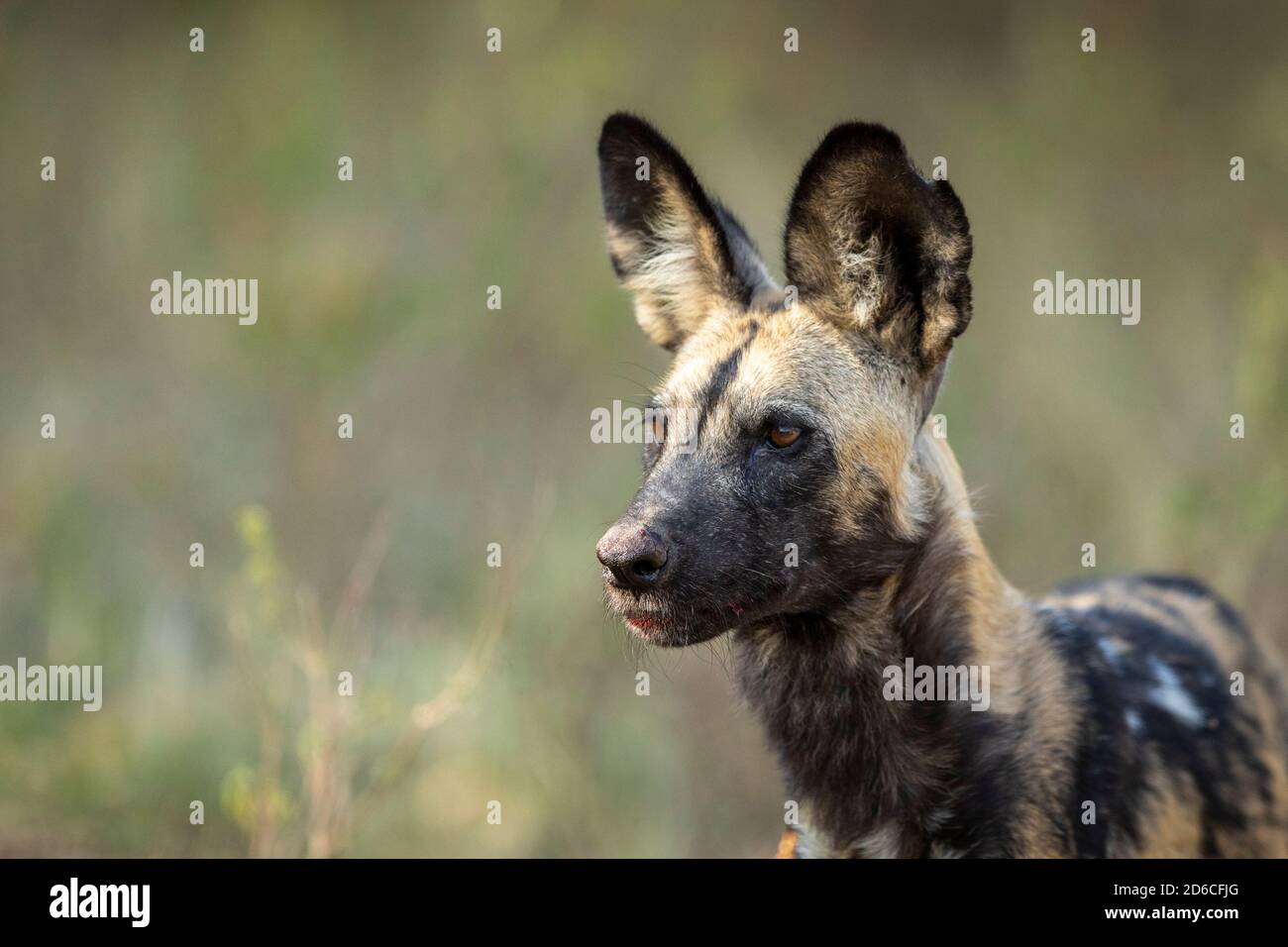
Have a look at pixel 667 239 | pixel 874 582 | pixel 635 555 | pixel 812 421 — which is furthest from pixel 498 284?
pixel 635 555

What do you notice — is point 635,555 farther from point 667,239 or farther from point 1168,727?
point 1168,727

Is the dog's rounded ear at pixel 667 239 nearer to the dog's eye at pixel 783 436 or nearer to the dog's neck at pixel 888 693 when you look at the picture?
the dog's eye at pixel 783 436

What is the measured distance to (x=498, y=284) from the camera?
28.2 ft

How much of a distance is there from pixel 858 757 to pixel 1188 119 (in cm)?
654

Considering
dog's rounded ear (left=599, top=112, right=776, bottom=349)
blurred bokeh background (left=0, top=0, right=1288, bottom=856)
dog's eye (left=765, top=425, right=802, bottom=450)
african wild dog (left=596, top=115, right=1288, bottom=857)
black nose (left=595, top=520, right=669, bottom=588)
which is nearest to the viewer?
black nose (left=595, top=520, right=669, bottom=588)

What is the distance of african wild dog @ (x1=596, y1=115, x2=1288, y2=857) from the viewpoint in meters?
3.41

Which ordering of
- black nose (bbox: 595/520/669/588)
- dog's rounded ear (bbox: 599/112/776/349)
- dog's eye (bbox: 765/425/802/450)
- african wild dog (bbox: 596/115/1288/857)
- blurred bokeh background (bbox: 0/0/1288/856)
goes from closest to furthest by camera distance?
black nose (bbox: 595/520/669/588), african wild dog (bbox: 596/115/1288/857), dog's eye (bbox: 765/425/802/450), dog's rounded ear (bbox: 599/112/776/349), blurred bokeh background (bbox: 0/0/1288/856)

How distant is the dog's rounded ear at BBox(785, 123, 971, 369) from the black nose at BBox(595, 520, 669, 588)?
2.81 ft

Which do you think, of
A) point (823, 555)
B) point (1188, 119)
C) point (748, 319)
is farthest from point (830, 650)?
point (1188, 119)

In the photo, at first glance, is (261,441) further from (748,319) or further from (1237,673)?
(1237,673)

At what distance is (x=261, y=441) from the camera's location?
834 cm

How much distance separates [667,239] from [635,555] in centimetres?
123

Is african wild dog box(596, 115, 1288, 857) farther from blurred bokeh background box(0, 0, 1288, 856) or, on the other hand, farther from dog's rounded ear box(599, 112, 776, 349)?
blurred bokeh background box(0, 0, 1288, 856)

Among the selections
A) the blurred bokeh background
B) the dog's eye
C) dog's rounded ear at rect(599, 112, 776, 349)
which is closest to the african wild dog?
the dog's eye
